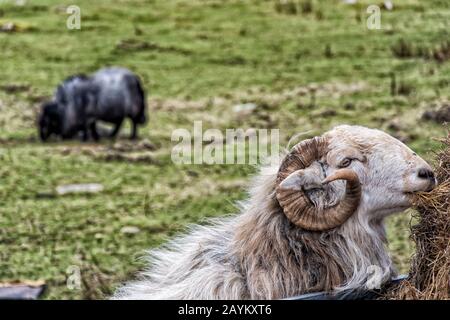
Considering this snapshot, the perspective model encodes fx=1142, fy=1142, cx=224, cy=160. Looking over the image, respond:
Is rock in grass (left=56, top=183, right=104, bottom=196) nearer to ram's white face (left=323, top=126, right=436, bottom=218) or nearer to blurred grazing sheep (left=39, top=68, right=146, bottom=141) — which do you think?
blurred grazing sheep (left=39, top=68, right=146, bottom=141)

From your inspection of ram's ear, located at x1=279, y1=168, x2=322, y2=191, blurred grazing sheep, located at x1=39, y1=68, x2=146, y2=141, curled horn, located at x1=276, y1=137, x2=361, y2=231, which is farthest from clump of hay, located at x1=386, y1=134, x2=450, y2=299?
blurred grazing sheep, located at x1=39, y1=68, x2=146, y2=141

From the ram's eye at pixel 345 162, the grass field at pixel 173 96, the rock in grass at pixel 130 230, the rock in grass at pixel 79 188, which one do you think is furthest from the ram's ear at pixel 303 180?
the rock in grass at pixel 79 188

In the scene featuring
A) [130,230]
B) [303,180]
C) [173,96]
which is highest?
[173,96]

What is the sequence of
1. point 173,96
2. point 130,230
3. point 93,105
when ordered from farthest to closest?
point 173,96 < point 93,105 < point 130,230

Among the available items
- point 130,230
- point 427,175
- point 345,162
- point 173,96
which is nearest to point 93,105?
point 173,96

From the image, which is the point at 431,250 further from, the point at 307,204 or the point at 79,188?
the point at 79,188

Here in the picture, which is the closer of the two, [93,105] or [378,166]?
[378,166]

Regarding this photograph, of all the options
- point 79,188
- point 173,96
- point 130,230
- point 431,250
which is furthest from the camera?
point 173,96

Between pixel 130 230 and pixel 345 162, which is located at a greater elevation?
pixel 345 162

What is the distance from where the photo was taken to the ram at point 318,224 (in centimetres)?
763

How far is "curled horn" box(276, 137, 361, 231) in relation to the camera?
764cm

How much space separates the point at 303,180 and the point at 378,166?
1.71 feet

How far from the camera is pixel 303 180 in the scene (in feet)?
25.2

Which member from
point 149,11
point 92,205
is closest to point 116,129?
point 92,205
